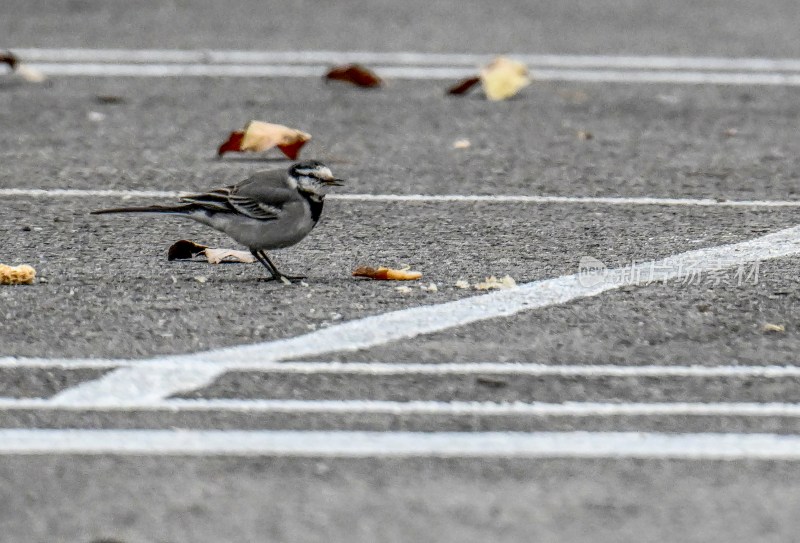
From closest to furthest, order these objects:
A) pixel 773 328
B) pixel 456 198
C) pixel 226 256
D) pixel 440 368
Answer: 1. pixel 440 368
2. pixel 773 328
3. pixel 226 256
4. pixel 456 198

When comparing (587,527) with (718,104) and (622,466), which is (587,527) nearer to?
(622,466)

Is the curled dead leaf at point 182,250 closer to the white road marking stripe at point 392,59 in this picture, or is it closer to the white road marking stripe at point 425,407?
the white road marking stripe at point 425,407

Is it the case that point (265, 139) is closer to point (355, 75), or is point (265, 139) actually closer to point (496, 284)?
point (355, 75)

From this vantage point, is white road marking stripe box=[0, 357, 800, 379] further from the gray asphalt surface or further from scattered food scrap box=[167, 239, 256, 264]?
scattered food scrap box=[167, 239, 256, 264]

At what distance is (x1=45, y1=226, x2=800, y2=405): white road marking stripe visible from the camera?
4.55 meters

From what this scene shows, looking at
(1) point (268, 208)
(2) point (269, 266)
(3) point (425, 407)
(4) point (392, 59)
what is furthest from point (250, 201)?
(4) point (392, 59)

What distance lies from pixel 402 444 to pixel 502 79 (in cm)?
638

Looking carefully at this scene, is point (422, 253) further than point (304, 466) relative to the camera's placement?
Yes

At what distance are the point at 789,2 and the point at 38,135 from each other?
309 inches

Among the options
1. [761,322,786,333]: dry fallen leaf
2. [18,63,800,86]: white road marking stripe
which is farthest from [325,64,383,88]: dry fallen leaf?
[761,322,786,333]: dry fallen leaf

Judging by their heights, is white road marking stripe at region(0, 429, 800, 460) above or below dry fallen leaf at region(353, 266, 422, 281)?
above

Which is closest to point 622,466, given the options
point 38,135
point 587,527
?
point 587,527

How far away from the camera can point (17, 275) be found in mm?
5816

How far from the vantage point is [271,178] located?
235 inches
